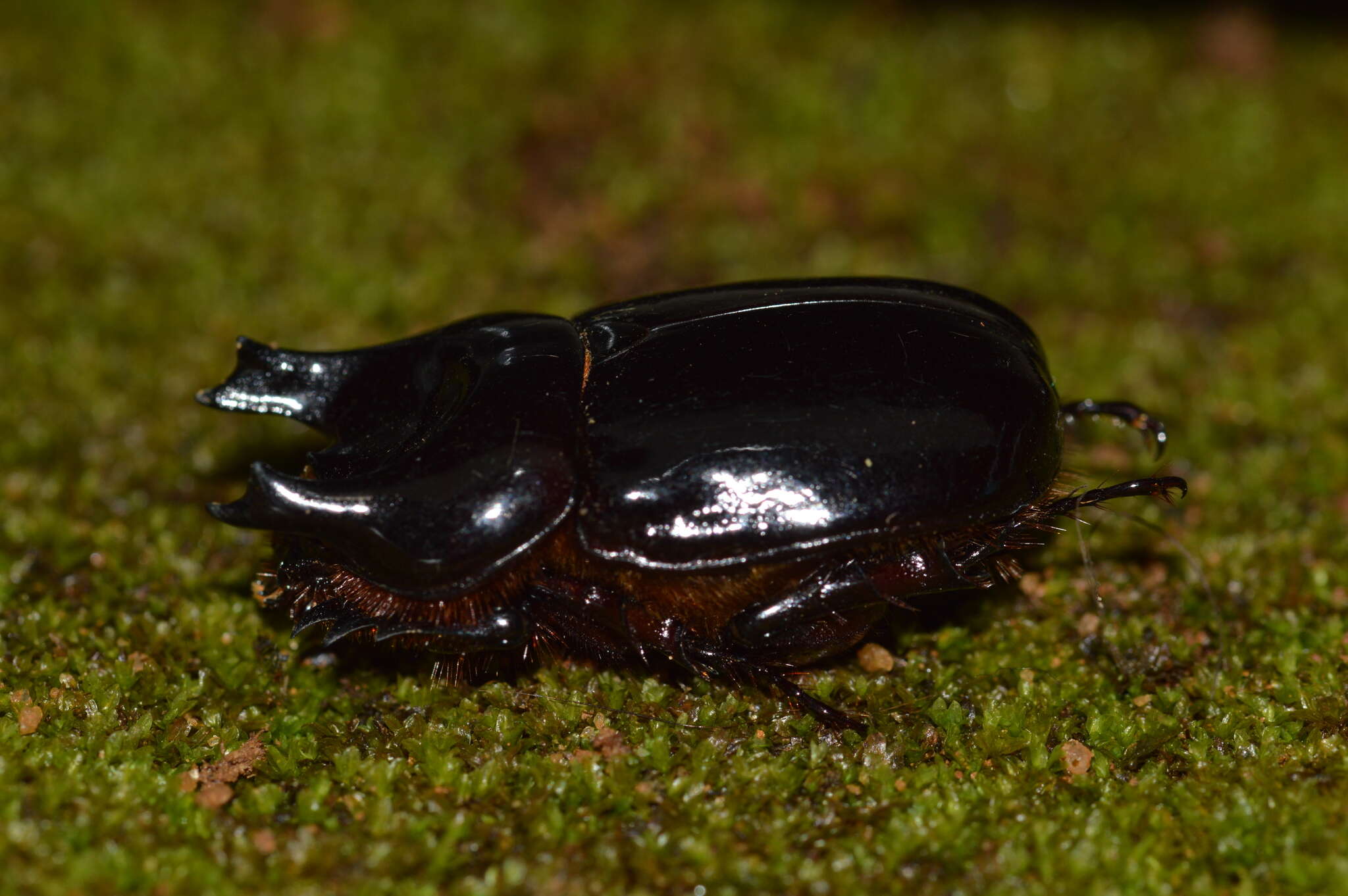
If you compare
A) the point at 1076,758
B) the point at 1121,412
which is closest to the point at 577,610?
the point at 1076,758

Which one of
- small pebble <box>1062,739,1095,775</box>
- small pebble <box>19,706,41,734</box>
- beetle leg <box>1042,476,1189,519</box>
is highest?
beetle leg <box>1042,476,1189,519</box>

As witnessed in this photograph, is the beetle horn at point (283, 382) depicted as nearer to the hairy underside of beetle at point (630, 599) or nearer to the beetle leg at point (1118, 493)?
the hairy underside of beetle at point (630, 599)

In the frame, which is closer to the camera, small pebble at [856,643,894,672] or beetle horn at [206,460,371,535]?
beetle horn at [206,460,371,535]

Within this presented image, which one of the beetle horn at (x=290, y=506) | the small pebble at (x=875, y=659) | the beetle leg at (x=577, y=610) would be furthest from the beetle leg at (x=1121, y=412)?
the beetle horn at (x=290, y=506)

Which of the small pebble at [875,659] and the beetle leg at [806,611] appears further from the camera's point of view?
the small pebble at [875,659]

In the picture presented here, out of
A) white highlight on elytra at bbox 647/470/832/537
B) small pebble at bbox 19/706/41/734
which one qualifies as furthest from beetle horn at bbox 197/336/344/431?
white highlight on elytra at bbox 647/470/832/537

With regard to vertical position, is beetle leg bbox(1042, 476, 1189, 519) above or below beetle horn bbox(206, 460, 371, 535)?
above

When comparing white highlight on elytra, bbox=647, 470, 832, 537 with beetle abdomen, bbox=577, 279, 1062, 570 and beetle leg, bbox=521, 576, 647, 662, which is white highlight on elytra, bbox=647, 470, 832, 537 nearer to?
beetle abdomen, bbox=577, 279, 1062, 570
